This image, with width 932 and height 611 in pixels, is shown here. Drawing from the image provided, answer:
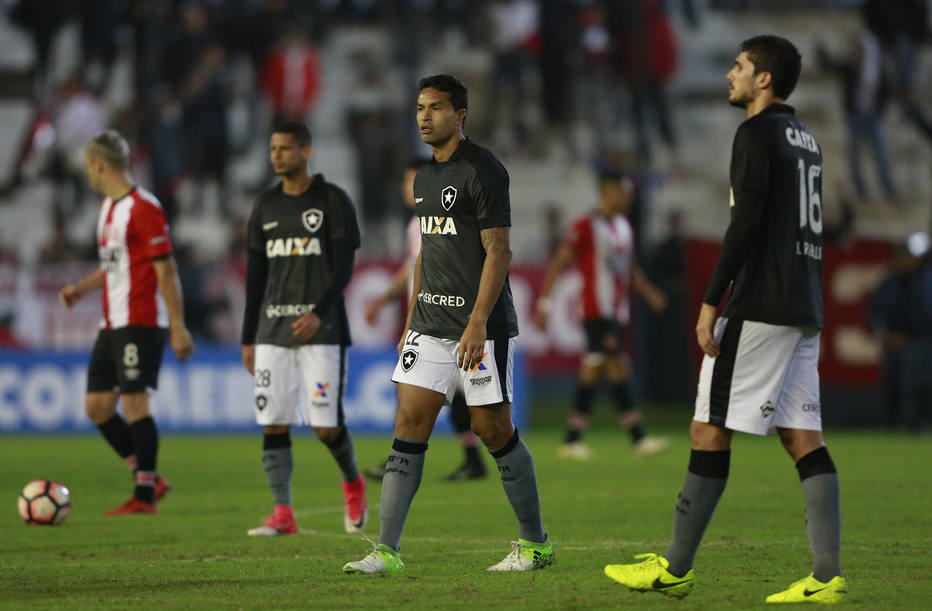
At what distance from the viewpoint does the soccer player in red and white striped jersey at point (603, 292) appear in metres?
12.7

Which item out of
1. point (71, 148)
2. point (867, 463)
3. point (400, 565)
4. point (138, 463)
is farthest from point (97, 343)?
point (71, 148)

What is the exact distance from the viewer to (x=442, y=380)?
5.79 metres

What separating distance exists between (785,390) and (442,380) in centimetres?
149

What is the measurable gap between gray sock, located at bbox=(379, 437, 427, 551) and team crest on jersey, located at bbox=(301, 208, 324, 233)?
2051 mm

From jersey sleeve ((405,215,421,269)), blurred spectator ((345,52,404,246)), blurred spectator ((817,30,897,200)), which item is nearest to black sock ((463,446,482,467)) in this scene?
jersey sleeve ((405,215,421,269))

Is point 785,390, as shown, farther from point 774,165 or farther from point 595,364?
point 595,364

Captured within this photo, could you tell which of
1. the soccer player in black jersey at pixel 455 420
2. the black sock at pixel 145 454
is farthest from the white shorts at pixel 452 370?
the soccer player in black jersey at pixel 455 420

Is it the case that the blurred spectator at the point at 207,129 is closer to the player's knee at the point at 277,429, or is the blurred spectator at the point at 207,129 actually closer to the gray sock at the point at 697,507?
the player's knee at the point at 277,429

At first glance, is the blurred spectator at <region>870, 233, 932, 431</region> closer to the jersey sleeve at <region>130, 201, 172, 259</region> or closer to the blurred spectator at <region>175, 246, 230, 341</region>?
the blurred spectator at <region>175, 246, 230, 341</region>

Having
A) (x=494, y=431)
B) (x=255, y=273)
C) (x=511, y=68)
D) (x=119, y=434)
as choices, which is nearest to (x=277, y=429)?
(x=255, y=273)

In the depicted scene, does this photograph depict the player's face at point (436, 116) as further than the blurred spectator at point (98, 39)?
No

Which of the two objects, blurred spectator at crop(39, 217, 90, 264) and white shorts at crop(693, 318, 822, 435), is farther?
blurred spectator at crop(39, 217, 90, 264)

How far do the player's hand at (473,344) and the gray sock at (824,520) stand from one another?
1419mm

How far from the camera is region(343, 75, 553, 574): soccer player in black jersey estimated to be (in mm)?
5750
